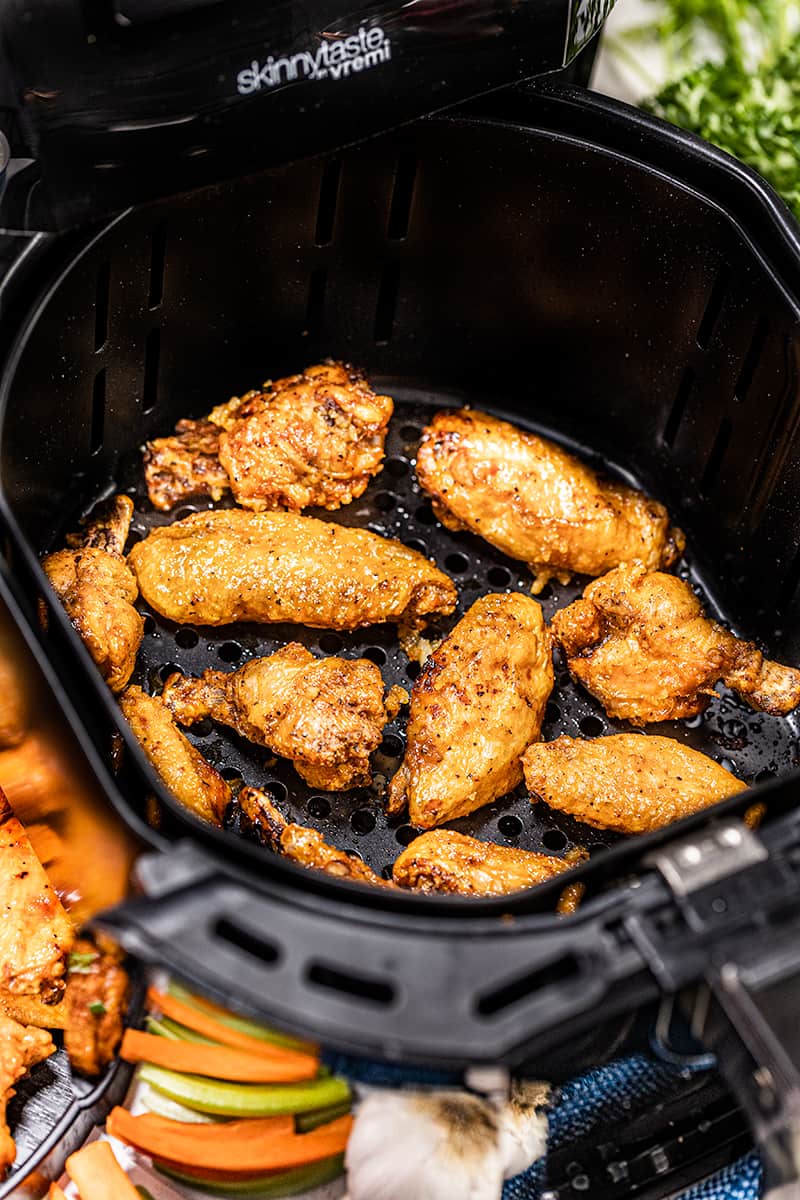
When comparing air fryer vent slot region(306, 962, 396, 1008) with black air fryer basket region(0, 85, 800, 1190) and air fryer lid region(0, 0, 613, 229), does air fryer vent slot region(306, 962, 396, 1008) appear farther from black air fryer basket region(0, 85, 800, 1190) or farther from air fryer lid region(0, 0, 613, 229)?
air fryer lid region(0, 0, 613, 229)

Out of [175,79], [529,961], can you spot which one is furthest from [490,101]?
[529,961]

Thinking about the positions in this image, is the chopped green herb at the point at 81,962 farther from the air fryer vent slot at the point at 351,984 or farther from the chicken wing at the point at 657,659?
the chicken wing at the point at 657,659

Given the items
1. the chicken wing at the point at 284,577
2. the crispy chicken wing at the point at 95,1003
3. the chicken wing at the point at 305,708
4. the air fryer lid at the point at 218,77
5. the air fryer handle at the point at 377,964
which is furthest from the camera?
the chicken wing at the point at 284,577

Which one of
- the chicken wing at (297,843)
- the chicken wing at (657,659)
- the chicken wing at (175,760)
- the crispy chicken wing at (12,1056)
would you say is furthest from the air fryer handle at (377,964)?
the chicken wing at (657,659)

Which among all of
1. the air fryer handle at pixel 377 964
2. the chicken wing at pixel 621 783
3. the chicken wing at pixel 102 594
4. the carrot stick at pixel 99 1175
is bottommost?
the carrot stick at pixel 99 1175

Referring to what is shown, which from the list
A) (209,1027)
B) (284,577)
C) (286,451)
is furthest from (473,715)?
(209,1027)

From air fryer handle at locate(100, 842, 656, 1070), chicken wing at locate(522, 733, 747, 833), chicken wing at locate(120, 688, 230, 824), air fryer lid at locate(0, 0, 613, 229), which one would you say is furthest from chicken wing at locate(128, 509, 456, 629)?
air fryer handle at locate(100, 842, 656, 1070)
